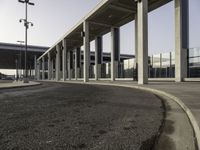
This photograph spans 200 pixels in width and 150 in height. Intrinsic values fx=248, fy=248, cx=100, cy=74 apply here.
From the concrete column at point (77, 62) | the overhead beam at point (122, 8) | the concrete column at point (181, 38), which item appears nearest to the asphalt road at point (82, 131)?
the concrete column at point (181, 38)

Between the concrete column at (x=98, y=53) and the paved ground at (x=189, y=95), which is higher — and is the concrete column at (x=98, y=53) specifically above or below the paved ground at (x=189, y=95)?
above

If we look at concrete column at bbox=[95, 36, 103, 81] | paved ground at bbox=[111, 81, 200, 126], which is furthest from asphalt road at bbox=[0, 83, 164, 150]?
concrete column at bbox=[95, 36, 103, 81]

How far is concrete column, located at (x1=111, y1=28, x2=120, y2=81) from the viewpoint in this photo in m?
45.4

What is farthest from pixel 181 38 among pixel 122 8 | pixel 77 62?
pixel 77 62

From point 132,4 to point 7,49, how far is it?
62.9m

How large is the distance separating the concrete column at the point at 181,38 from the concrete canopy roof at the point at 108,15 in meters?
4.37

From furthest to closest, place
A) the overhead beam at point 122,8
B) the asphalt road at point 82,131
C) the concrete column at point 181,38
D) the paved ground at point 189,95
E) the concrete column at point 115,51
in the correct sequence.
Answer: the concrete column at point 115,51, the overhead beam at point 122,8, the concrete column at point 181,38, the paved ground at point 189,95, the asphalt road at point 82,131

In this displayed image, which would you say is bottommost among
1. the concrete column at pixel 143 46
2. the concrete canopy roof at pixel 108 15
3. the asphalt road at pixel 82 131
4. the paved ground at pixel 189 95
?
the asphalt road at pixel 82 131

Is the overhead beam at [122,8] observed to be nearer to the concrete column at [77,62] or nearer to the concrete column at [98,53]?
the concrete column at [98,53]

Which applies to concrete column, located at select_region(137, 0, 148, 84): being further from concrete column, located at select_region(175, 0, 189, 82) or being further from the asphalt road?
the asphalt road

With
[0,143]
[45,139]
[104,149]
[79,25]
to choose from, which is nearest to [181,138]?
[104,149]

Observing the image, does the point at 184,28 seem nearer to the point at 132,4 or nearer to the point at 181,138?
the point at 132,4

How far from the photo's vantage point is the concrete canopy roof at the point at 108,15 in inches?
1379

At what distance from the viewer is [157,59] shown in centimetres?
3569
